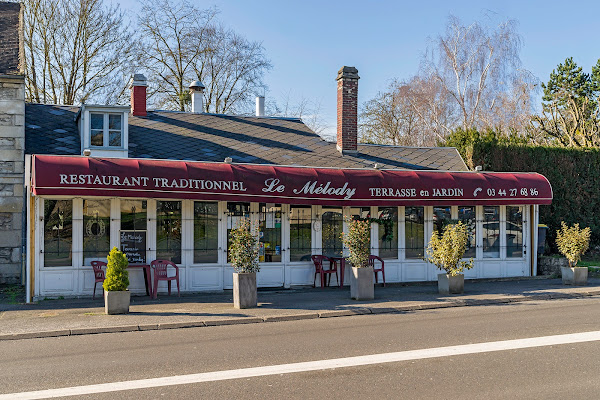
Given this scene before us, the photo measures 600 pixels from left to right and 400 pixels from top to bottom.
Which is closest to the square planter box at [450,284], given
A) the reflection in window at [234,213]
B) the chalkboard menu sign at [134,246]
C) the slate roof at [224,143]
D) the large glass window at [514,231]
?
the large glass window at [514,231]

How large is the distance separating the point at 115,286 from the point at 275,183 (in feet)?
16.7

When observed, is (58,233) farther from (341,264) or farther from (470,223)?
(470,223)

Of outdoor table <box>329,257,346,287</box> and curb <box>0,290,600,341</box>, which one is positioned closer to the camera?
curb <box>0,290,600,341</box>

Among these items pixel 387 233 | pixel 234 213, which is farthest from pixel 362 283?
pixel 234 213

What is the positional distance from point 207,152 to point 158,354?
9.45 meters

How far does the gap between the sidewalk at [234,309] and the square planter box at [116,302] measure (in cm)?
20

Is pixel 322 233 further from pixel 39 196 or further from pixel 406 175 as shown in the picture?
Answer: pixel 39 196

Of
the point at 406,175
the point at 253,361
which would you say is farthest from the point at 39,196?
the point at 406,175

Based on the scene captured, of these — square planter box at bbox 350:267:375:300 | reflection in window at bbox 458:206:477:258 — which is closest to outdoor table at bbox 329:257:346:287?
square planter box at bbox 350:267:375:300

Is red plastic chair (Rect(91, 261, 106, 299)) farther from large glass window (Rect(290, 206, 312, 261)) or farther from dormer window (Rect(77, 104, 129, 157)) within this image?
large glass window (Rect(290, 206, 312, 261))

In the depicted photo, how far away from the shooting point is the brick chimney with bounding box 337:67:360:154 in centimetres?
1945

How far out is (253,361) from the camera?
8.48 metres

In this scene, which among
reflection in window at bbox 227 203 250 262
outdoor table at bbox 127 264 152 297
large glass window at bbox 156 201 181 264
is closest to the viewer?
outdoor table at bbox 127 264 152 297

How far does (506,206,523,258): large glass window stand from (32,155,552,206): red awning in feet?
2.64
